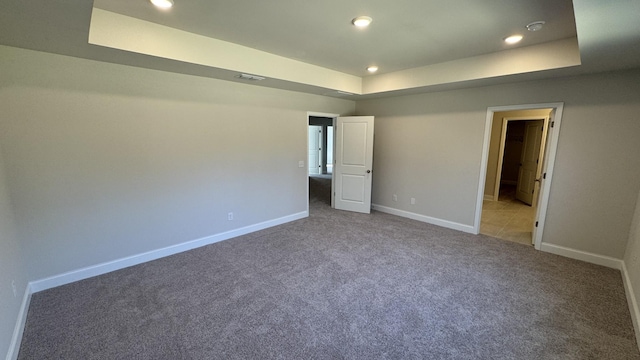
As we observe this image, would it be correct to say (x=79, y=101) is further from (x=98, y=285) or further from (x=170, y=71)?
(x=98, y=285)

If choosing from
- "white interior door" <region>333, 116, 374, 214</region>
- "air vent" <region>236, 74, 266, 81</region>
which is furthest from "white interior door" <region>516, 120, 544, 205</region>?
"air vent" <region>236, 74, 266, 81</region>

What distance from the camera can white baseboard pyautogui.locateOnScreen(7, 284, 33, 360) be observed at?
1.82m

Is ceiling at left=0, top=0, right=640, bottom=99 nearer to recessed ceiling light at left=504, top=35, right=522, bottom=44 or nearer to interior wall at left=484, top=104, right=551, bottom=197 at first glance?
recessed ceiling light at left=504, top=35, right=522, bottom=44

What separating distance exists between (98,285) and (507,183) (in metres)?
10.3

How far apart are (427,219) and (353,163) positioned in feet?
5.91

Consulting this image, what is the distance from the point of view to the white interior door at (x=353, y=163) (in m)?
5.21

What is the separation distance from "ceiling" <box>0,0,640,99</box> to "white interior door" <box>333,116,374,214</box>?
60.5 inches

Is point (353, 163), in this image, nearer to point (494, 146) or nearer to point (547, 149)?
point (547, 149)

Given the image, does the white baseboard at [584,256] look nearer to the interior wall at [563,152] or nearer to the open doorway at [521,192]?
the interior wall at [563,152]

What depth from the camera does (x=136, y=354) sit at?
1.89 metres

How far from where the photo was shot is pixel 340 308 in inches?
94.4

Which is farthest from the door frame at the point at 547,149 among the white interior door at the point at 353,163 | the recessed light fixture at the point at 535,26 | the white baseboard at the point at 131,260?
the white baseboard at the point at 131,260

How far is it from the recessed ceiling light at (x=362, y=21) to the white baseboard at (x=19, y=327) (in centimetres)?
370

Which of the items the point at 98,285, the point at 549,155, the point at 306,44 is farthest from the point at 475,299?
the point at 98,285
